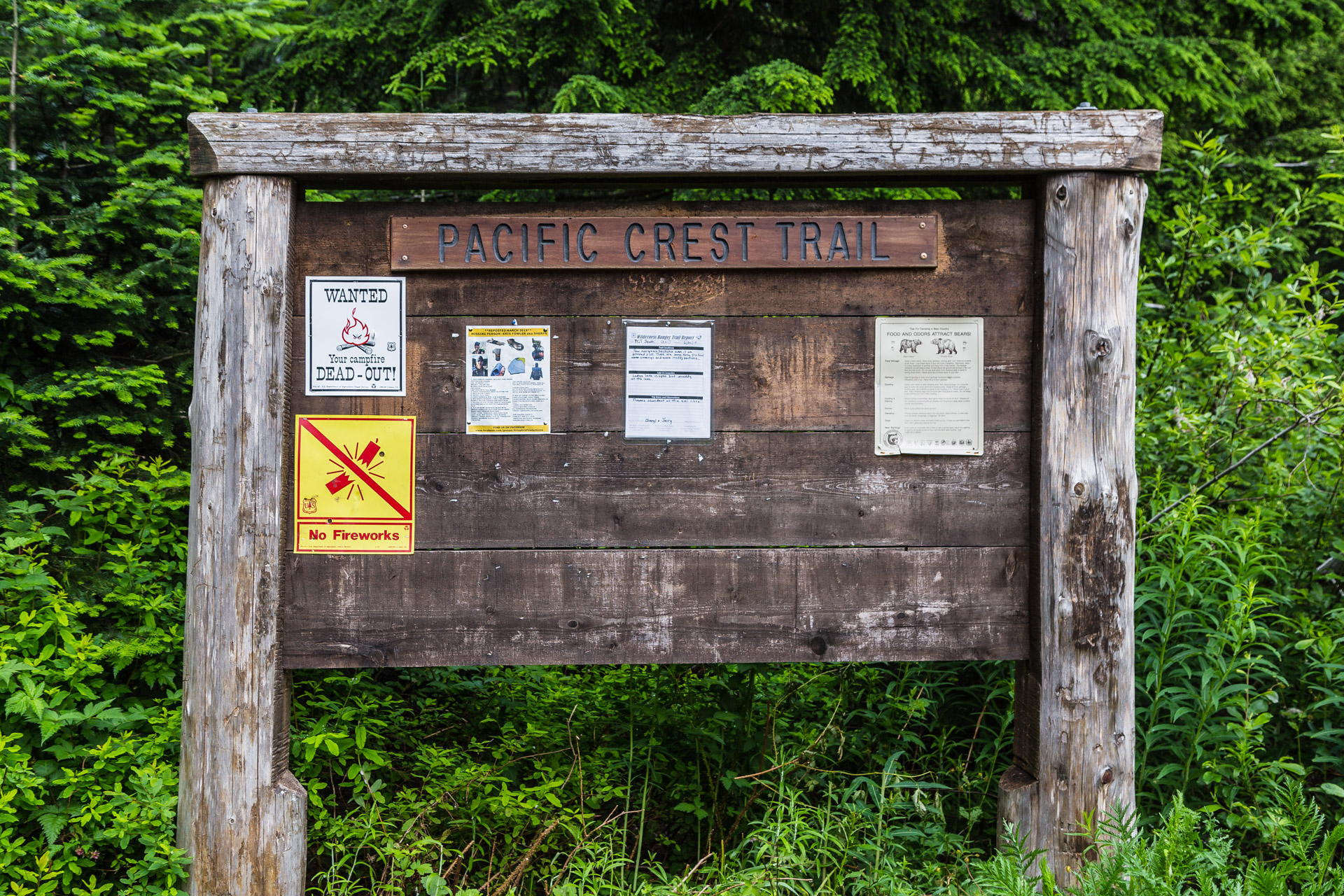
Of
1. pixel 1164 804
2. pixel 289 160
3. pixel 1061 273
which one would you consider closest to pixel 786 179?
pixel 1061 273

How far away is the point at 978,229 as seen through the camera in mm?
2867

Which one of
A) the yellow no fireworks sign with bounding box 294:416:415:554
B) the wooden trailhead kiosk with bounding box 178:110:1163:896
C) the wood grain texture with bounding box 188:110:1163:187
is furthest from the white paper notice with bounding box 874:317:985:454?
the yellow no fireworks sign with bounding box 294:416:415:554

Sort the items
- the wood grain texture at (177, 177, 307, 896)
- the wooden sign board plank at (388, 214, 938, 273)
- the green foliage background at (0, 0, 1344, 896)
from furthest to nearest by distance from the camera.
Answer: the green foliage background at (0, 0, 1344, 896)
the wooden sign board plank at (388, 214, 938, 273)
the wood grain texture at (177, 177, 307, 896)

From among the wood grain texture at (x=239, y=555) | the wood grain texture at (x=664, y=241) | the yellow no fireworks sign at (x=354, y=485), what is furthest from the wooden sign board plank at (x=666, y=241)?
the yellow no fireworks sign at (x=354, y=485)

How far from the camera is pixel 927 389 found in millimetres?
2852

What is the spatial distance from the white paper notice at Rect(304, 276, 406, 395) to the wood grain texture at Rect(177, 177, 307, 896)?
10 cm

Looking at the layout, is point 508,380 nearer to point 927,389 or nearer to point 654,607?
point 654,607

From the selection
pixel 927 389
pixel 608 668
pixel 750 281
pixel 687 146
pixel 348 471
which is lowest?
pixel 608 668

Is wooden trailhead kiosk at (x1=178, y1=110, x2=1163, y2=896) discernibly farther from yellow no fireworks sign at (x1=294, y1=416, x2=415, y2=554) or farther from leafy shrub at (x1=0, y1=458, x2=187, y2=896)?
leafy shrub at (x1=0, y1=458, x2=187, y2=896)

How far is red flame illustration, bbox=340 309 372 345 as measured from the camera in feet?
9.15

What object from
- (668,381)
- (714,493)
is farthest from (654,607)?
(668,381)

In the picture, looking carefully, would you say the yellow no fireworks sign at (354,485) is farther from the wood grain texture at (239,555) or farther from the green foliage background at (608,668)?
the green foliage background at (608,668)

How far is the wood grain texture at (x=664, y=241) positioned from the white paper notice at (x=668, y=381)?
0.21 metres

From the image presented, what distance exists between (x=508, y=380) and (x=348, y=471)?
58 cm
